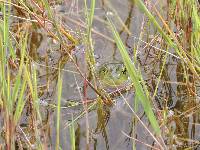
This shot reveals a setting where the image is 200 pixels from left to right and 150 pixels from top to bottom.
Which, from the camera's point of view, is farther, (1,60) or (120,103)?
(120,103)

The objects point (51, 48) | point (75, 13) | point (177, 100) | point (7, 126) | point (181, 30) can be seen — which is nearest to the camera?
point (7, 126)

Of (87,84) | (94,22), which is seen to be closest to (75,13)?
(94,22)

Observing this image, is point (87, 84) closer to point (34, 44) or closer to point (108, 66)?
point (108, 66)

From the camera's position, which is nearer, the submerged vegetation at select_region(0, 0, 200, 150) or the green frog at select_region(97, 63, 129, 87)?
the submerged vegetation at select_region(0, 0, 200, 150)

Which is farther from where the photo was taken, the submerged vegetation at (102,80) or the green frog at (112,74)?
the green frog at (112,74)
